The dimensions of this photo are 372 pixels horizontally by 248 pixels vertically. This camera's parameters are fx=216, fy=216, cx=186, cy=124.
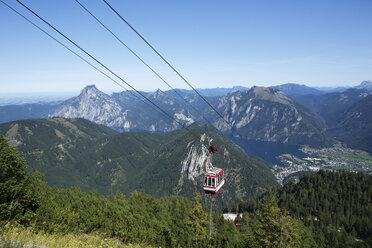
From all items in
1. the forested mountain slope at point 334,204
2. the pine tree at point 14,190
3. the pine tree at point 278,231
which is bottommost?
the forested mountain slope at point 334,204

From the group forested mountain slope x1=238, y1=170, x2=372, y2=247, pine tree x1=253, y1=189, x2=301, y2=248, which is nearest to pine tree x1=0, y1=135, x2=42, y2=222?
pine tree x1=253, y1=189, x2=301, y2=248

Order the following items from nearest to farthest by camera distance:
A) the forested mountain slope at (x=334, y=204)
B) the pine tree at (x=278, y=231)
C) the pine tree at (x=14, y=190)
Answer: the pine tree at (x=14, y=190) < the pine tree at (x=278, y=231) < the forested mountain slope at (x=334, y=204)

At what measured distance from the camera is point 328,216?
155m

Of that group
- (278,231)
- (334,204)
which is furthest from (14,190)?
(334,204)

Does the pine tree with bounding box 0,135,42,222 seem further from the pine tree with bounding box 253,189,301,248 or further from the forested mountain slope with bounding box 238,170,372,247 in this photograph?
the forested mountain slope with bounding box 238,170,372,247

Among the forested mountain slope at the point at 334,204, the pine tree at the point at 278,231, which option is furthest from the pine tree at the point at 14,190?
the forested mountain slope at the point at 334,204

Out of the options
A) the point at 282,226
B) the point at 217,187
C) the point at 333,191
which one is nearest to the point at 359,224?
the point at 333,191

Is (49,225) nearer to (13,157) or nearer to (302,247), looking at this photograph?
(13,157)

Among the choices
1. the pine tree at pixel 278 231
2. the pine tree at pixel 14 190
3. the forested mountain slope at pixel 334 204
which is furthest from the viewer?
the forested mountain slope at pixel 334 204

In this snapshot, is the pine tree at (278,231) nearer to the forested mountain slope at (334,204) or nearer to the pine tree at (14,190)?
the pine tree at (14,190)

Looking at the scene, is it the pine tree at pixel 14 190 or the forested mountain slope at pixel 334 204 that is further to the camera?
the forested mountain slope at pixel 334 204

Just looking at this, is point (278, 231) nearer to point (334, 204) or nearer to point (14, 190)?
point (14, 190)

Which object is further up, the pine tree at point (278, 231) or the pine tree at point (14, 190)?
the pine tree at point (14, 190)

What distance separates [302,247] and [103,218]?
6336cm
